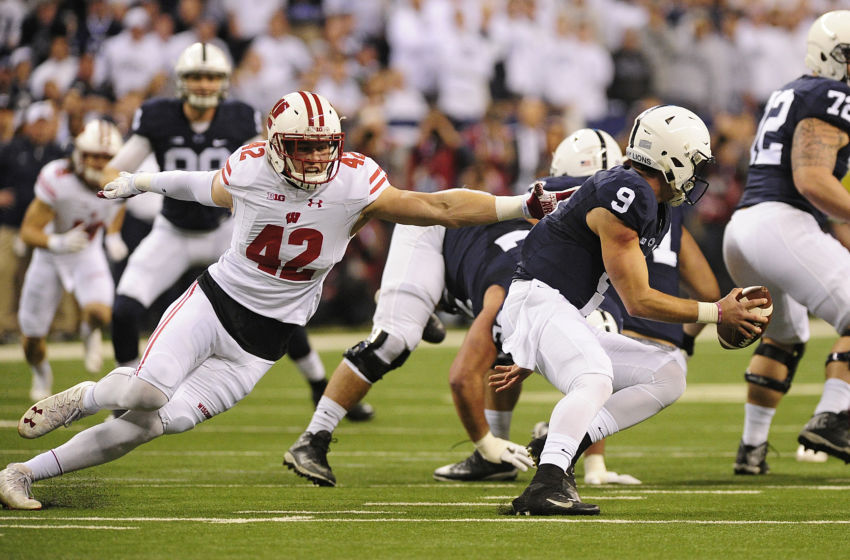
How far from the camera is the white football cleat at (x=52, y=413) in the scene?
498 centimetres

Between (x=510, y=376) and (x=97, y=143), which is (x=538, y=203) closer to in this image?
(x=510, y=376)

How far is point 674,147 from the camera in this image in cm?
506

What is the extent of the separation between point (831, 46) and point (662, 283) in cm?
143

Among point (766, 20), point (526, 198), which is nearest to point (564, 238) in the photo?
point (526, 198)

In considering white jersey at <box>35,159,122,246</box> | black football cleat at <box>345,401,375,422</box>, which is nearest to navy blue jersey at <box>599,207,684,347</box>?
black football cleat at <box>345,401,375,422</box>

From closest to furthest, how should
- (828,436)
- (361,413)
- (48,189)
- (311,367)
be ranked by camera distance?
(828,436) → (311,367) → (361,413) → (48,189)

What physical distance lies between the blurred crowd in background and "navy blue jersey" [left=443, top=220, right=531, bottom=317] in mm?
6542

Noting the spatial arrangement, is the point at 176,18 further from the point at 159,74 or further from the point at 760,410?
the point at 760,410

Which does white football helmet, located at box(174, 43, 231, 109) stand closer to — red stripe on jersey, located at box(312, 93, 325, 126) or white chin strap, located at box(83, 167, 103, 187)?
white chin strap, located at box(83, 167, 103, 187)

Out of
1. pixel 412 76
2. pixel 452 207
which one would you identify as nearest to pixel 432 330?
pixel 452 207

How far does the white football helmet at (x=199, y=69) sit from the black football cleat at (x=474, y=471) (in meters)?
2.84

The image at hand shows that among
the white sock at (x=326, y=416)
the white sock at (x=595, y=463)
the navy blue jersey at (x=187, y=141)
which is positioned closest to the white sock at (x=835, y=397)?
the white sock at (x=595, y=463)

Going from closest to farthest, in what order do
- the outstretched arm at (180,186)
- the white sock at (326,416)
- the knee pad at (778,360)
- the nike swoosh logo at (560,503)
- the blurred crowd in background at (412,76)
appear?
1. the nike swoosh logo at (560,503)
2. the outstretched arm at (180,186)
3. the white sock at (326,416)
4. the knee pad at (778,360)
5. the blurred crowd in background at (412,76)

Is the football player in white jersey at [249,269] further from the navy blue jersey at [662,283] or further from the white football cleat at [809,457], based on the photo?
the white football cleat at [809,457]
